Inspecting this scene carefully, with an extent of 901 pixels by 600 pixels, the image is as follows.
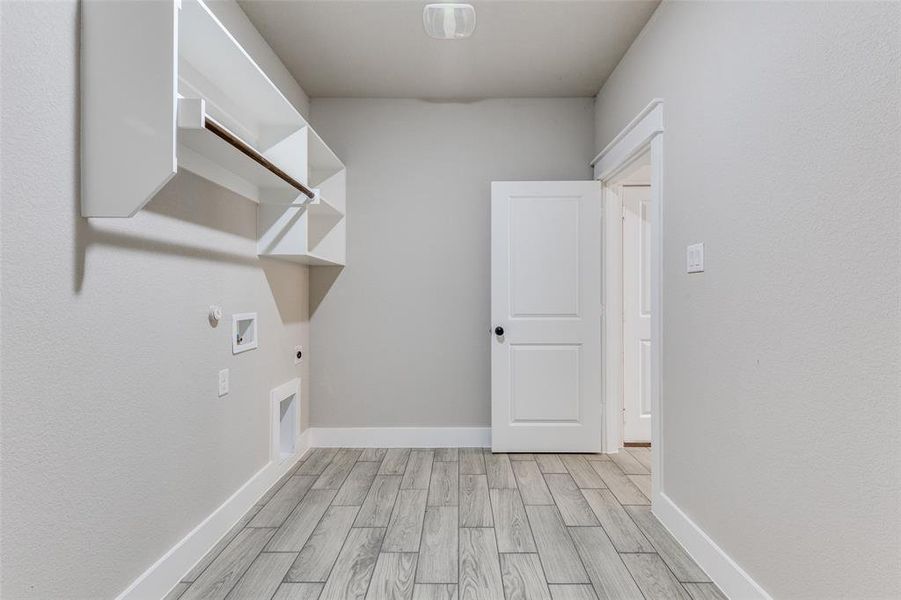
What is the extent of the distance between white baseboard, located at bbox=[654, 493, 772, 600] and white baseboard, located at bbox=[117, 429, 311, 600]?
6.55 feet

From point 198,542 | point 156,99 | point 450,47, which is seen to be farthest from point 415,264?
point 156,99

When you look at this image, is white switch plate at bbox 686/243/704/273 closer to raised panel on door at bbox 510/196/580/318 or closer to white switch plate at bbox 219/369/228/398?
raised panel on door at bbox 510/196/580/318

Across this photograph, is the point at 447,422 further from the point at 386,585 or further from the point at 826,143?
the point at 826,143

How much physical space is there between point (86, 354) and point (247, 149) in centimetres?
85

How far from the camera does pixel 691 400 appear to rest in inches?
80.8

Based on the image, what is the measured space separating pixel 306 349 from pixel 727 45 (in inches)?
116

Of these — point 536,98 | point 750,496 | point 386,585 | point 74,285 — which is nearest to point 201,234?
point 74,285

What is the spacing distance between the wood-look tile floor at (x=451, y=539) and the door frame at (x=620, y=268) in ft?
1.10

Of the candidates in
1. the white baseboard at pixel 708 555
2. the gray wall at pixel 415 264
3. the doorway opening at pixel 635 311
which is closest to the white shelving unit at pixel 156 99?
the gray wall at pixel 415 264

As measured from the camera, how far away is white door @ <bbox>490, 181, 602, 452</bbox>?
334cm

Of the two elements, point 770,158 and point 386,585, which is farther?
point 386,585

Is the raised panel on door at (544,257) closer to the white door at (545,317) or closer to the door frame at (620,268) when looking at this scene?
the white door at (545,317)

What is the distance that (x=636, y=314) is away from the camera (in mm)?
3672

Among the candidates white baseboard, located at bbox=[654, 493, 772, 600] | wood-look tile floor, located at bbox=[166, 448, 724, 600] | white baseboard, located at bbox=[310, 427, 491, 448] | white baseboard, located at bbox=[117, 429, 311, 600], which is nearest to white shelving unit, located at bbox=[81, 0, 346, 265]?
white baseboard, located at bbox=[117, 429, 311, 600]
